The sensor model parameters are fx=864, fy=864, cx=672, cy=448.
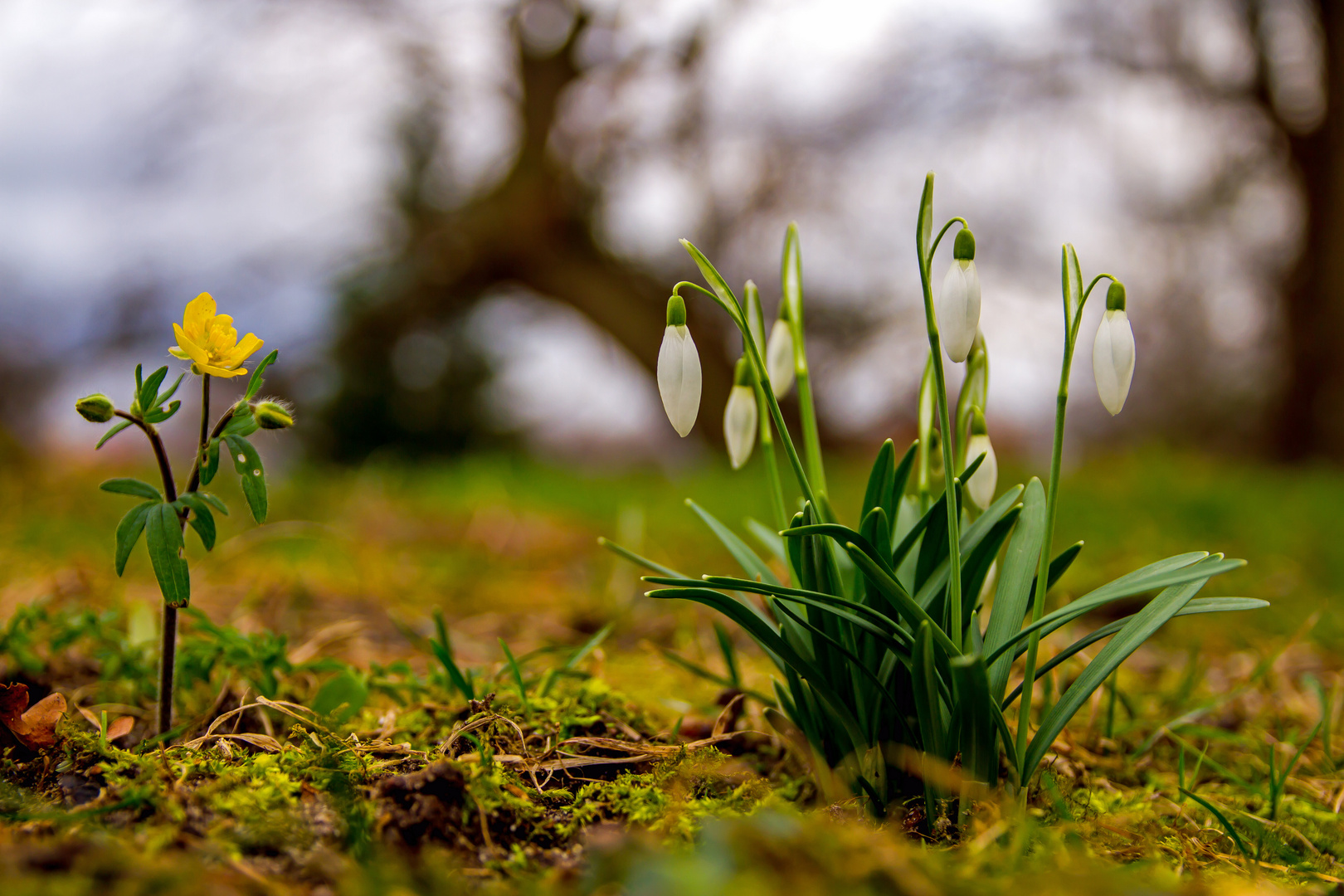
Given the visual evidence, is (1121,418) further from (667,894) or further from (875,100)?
(667,894)

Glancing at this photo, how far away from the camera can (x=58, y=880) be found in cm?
75

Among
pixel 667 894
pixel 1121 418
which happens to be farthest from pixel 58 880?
pixel 1121 418

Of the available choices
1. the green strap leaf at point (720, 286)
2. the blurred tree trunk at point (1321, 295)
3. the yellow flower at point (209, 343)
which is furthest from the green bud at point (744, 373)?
the blurred tree trunk at point (1321, 295)

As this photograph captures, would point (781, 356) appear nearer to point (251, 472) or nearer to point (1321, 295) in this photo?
point (251, 472)

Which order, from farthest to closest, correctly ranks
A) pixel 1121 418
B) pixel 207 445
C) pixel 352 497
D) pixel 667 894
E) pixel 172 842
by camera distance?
pixel 1121 418
pixel 352 497
pixel 207 445
pixel 172 842
pixel 667 894

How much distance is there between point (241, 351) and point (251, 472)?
6.5 inches

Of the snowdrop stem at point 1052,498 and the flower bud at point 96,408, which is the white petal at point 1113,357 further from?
the flower bud at point 96,408

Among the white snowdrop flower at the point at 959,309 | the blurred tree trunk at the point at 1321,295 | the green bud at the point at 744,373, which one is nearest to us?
the white snowdrop flower at the point at 959,309

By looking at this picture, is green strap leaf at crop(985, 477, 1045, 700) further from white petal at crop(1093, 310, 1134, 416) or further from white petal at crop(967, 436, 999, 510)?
white petal at crop(1093, 310, 1134, 416)

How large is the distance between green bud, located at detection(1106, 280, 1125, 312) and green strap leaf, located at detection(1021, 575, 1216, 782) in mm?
372

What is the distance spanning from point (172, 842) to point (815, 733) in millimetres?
850

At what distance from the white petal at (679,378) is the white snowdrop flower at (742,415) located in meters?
0.17

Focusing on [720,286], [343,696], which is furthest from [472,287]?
[720,286]

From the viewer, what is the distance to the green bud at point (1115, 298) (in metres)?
1.12
